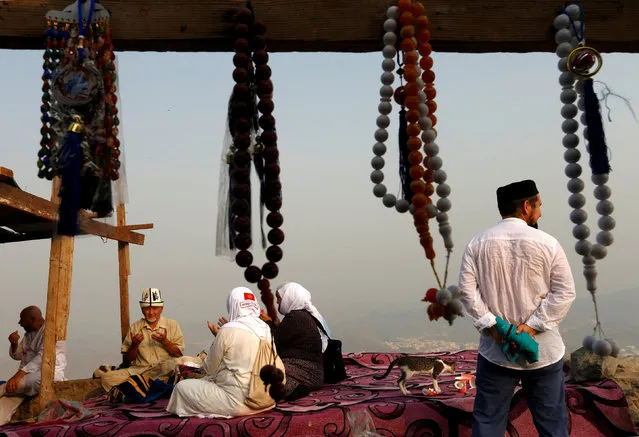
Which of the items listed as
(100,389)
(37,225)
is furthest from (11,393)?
(37,225)

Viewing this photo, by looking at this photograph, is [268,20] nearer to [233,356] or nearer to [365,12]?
[365,12]

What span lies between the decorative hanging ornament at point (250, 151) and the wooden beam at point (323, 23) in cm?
19

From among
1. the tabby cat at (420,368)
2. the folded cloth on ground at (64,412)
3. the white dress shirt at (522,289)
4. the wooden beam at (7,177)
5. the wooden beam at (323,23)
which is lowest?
the folded cloth on ground at (64,412)

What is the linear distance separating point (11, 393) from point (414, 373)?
179 inches

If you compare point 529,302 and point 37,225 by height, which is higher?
point 37,225

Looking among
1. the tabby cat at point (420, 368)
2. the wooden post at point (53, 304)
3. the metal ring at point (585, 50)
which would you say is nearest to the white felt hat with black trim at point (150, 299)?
the wooden post at point (53, 304)

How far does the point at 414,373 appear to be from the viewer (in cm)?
575

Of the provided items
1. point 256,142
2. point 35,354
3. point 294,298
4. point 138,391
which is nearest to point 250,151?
point 256,142

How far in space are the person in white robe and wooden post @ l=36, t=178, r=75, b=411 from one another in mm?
236

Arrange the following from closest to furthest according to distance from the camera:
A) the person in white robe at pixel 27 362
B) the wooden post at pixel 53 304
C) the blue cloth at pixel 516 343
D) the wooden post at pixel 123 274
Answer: the blue cloth at pixel 516 343
the wooden post at pixel 53 304
the person in white robe at pixel 27 362
the wooden post at pixel 123 274

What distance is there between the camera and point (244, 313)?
5.81 meters

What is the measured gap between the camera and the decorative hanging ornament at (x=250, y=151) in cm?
402

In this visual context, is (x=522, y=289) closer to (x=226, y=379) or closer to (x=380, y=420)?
(x=380, y=420)

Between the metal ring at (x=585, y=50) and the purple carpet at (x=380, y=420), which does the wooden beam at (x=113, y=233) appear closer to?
the purple carpet at (x=380, y=420)
